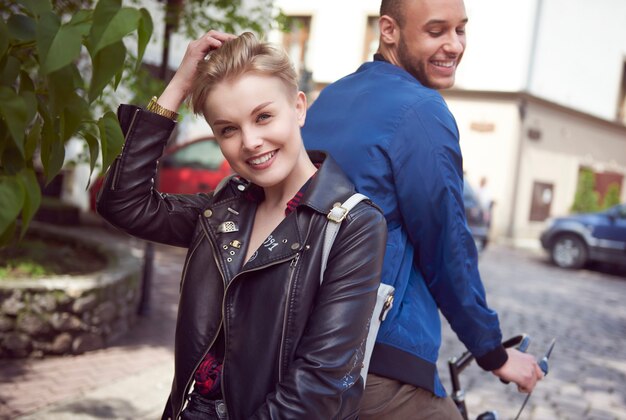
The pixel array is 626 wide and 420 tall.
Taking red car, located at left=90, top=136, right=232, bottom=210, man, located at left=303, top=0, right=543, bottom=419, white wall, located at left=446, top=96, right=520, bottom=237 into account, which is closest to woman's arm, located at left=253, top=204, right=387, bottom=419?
man, located at left=303, top=0, right=543, bottom=419

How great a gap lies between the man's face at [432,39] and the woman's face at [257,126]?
490mm

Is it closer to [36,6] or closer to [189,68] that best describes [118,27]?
[36,6]

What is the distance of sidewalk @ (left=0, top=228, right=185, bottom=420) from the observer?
4.15 meters

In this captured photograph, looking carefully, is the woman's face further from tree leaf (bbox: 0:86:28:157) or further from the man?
tree leaf (bbox: 0:86:28:157)

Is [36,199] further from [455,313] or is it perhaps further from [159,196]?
[455,313]

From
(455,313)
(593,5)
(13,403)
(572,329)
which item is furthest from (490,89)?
(455,313)

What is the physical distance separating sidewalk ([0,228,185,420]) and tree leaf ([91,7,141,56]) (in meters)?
3.44

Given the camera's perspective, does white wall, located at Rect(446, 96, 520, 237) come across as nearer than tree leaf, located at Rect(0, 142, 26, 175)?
No

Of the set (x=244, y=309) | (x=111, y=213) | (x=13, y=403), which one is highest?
(x=111, y=213)

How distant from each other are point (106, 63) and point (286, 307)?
69cm

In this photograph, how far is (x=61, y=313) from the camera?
5.06m

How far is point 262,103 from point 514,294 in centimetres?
944

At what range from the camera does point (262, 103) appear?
1667 millimetres

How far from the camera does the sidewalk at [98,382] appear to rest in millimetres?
4148
